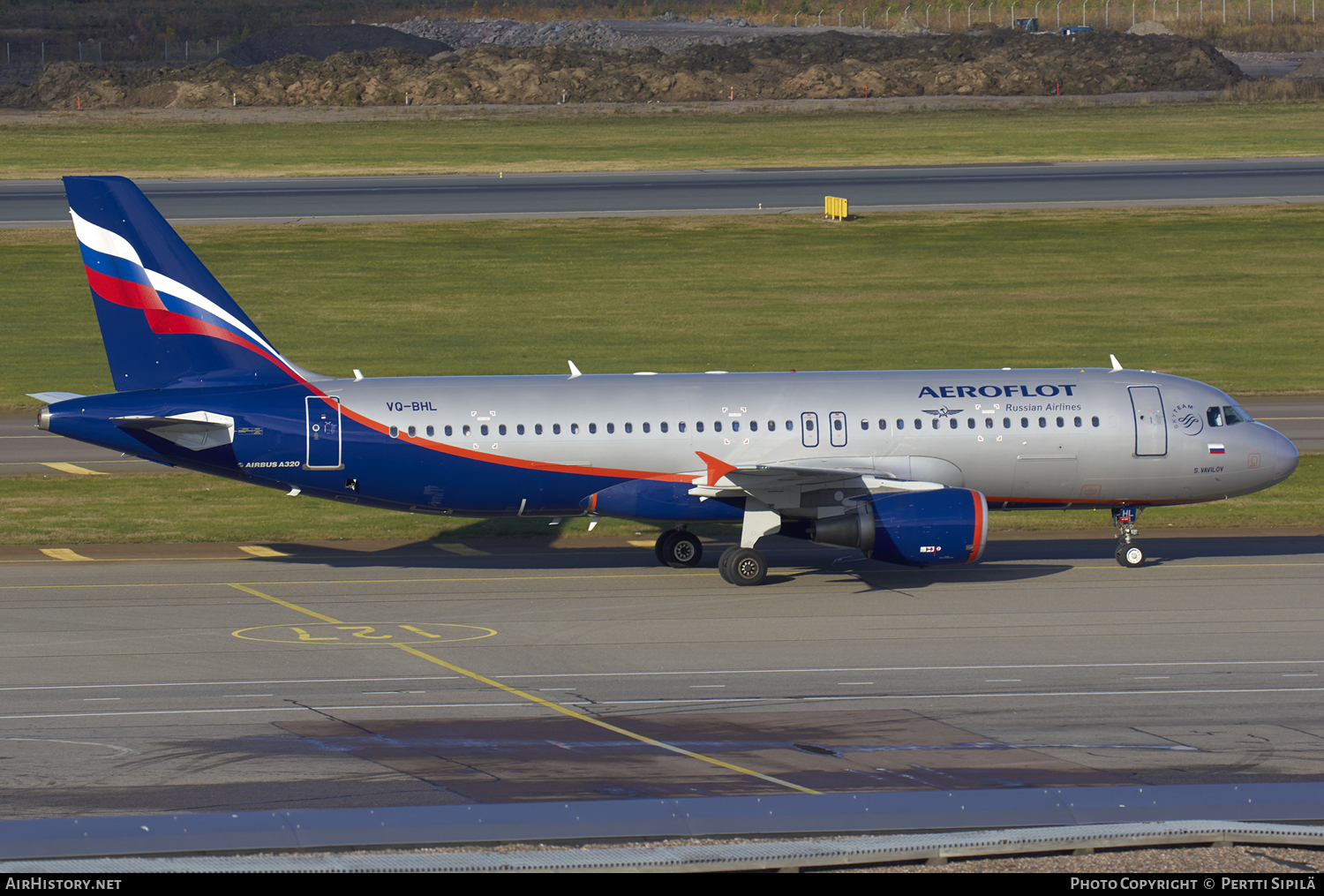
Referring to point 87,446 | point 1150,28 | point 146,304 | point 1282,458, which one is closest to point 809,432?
point 1282,458

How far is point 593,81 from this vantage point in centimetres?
13588

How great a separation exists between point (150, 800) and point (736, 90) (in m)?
123

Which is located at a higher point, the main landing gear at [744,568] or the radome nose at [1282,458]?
the radome nose at [1282,458]

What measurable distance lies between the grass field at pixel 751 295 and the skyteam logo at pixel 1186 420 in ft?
76.5

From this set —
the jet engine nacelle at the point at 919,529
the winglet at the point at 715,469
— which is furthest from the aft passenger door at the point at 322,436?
the jet engine nacelle at the point at 919,529

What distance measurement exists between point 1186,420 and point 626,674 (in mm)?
16164

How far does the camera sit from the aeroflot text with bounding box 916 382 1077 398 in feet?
116

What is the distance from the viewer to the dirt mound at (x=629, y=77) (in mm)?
134875

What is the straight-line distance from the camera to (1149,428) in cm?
3559

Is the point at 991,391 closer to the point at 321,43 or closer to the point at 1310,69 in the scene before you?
the point at 1310,69

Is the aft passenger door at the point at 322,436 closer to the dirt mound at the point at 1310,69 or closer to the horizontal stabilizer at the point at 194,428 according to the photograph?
the horizontal stabilizer at the point at 194,428

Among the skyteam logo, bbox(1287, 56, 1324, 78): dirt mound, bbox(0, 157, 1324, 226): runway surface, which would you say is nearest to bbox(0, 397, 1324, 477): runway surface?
the skyteam logo

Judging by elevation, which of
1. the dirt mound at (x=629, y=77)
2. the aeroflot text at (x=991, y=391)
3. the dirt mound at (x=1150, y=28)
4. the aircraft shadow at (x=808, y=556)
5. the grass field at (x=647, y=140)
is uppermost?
the dirt mound at (x=1150, y=28)

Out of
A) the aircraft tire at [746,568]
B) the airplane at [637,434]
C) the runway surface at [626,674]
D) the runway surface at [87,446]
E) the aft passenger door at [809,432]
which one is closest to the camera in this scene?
the runway surface at [626,674]
